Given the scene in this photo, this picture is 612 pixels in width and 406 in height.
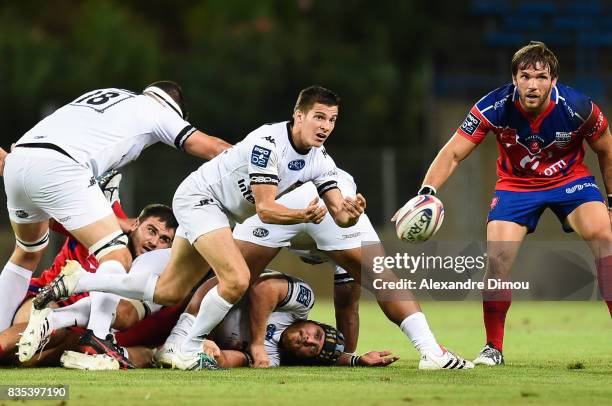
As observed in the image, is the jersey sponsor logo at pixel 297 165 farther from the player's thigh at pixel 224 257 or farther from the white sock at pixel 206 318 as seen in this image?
the white sock at pixel 206 318

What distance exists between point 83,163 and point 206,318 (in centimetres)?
141

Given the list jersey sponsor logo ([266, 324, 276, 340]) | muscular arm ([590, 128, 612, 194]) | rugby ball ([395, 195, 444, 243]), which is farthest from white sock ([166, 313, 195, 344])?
muscular arm ([590, 128, 612, 194])

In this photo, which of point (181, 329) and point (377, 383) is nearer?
point (377, 383)

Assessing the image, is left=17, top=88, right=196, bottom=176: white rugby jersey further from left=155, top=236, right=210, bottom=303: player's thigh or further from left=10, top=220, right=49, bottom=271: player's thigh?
left=155, top=236, right=210, bottom=303: player's thigh

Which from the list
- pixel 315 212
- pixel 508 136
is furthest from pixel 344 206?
pixel 508 136

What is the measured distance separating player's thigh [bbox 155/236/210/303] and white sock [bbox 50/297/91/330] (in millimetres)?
531

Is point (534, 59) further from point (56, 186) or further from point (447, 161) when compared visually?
point (56, 186)

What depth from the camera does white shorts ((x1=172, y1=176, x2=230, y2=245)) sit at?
25.3ft

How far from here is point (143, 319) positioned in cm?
822

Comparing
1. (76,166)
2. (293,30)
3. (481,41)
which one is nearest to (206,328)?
(76,166)

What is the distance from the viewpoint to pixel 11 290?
8383 mm

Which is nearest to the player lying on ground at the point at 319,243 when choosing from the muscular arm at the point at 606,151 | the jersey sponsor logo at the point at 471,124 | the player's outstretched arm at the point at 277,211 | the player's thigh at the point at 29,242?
the player's outstretched arm at the point at 277,211

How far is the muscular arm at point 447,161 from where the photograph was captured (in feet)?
26.7

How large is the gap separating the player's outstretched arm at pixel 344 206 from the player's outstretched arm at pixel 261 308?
0.65 m
